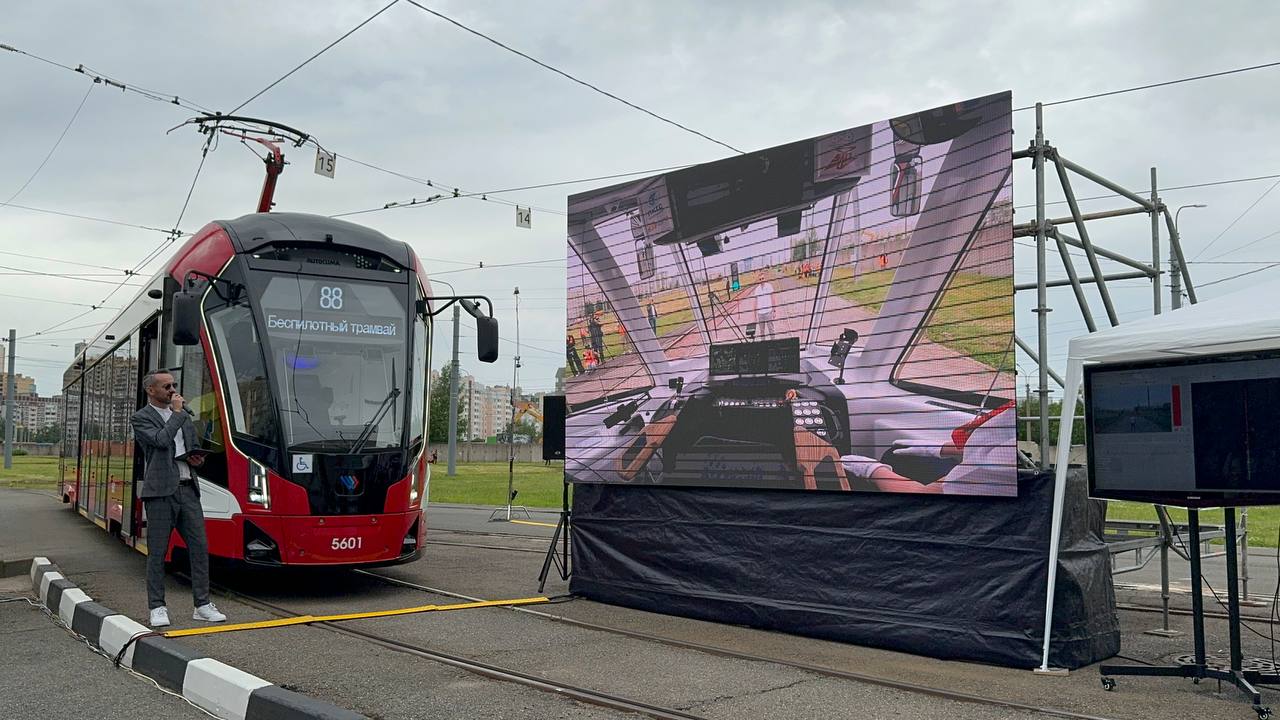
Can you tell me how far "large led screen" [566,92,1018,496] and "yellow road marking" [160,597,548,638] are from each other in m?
1.36

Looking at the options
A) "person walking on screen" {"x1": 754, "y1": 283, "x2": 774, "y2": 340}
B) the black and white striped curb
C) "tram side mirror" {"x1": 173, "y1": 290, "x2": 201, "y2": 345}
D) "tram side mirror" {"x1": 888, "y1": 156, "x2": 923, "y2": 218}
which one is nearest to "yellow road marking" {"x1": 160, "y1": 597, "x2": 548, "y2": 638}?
the black and white striped curb

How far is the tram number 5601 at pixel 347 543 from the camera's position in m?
8.97

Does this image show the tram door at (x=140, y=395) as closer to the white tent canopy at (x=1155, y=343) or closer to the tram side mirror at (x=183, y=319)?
the tram side mirror at (x=183, y=319)

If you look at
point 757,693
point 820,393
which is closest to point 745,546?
point 820,393

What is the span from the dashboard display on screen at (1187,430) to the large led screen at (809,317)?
1.86 feet

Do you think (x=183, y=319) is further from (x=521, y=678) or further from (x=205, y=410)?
(x=521, y=678)

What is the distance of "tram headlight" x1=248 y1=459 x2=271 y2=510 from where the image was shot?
883 centimetres

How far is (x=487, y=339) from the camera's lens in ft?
32.9

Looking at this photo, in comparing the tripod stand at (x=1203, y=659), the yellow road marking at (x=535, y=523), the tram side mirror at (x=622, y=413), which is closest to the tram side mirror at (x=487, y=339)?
the tram side mirror at (x=622, y=413)

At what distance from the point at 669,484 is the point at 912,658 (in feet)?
8.62

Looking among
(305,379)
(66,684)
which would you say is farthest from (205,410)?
(66,684)

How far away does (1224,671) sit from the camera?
5910mm

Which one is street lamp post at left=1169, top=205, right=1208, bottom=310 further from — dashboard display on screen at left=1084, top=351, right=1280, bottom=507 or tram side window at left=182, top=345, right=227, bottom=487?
tram side window at left=182, top=345, right=227, bottom=487

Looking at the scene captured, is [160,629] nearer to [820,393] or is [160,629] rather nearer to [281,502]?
[281,502]
